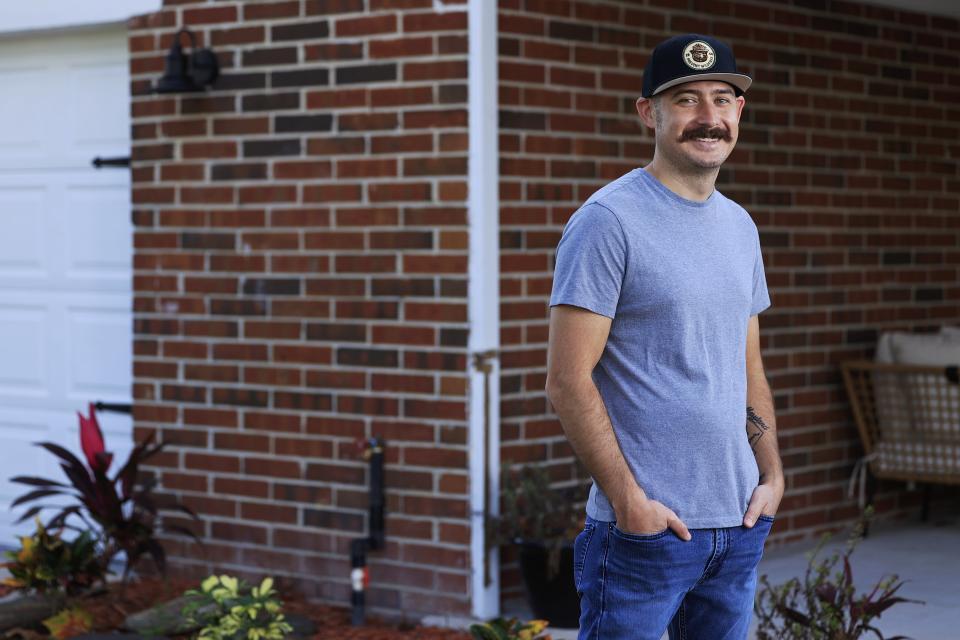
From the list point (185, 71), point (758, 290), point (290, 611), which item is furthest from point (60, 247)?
Answer: point (758, 290)

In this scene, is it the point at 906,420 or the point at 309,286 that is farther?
the point at 906,420

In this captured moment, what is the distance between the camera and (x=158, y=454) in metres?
6.27

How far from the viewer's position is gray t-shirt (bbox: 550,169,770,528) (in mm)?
2891

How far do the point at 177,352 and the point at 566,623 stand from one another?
2.05 m

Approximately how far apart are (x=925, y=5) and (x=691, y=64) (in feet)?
15.1

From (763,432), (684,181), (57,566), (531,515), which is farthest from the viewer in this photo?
(57,566)

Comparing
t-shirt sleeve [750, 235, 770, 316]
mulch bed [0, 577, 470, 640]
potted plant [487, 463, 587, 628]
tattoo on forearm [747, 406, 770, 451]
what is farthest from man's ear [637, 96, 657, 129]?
mulch bed [0, 577, 470, 640]

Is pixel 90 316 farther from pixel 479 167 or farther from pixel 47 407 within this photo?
pixel 479 167

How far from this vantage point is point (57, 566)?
5.64 metres

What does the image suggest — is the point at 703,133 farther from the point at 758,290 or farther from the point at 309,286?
the point at 309,286

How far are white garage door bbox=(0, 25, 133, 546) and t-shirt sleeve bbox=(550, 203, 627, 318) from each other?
409 centimetres

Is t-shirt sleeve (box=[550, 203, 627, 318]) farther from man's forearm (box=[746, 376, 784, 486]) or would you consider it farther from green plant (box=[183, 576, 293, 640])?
green plant (box=[183, 576, 293, 640])

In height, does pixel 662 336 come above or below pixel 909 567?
above

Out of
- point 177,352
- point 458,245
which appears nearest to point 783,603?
point 458,245
